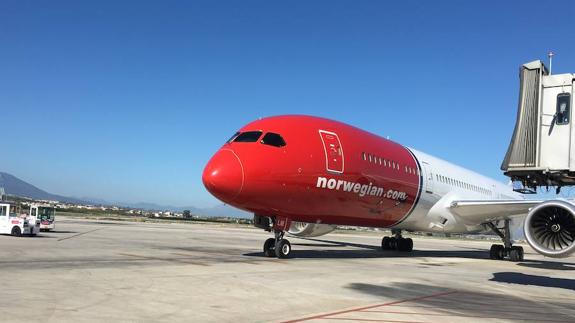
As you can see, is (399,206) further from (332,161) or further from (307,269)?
(307,269)

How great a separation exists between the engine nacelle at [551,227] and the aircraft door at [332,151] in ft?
20.8

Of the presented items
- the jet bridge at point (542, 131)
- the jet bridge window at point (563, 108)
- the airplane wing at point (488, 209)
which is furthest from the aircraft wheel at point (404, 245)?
the jet bridge window at point (563, 108)

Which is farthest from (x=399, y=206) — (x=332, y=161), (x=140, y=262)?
(x=140, y=262)

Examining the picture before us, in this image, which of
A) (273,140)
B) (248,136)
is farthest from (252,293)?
(248,136)

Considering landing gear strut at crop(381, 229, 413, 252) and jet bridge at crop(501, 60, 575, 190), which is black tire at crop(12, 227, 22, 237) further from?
jet bridge at crop(501, 60, 575, 190)

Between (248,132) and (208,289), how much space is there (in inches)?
286

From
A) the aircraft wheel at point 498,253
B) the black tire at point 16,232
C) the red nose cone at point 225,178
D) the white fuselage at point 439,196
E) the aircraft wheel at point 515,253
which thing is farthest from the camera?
the black tire at point 16,232

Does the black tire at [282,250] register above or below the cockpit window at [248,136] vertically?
below

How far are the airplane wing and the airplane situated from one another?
44 mm

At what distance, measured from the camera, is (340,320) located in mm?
6672

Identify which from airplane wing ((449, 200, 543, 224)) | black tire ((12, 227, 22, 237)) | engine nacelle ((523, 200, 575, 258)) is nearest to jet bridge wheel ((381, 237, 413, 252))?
airplane wing ((449, 200, 543, 224))

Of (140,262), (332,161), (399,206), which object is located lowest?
(140,262)

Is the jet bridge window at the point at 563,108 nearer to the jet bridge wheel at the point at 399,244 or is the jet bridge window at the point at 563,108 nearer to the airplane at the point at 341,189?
the airplane at the point at 341,189

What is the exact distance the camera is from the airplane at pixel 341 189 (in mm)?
13758
